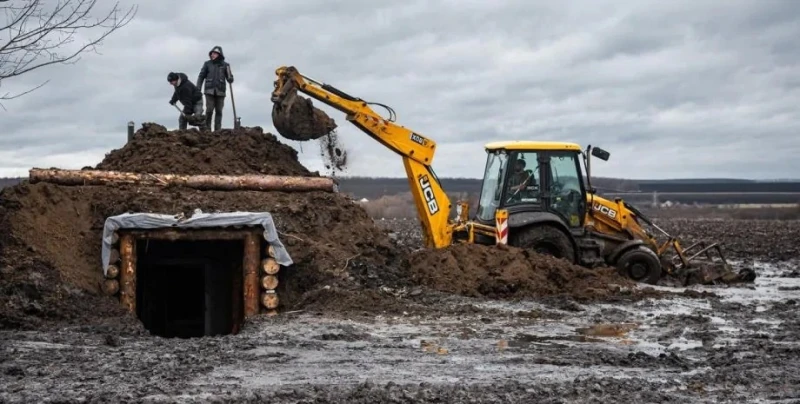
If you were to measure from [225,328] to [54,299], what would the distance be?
13.3 ft

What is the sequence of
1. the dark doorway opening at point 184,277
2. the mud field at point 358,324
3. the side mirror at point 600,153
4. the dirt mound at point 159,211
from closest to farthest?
the mud field at point 358,324, the dirt mound at point 159,211, the dark doorway opening at point 184,277, the side mirror at point 600,153

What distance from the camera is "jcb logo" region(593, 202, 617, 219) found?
19.2m

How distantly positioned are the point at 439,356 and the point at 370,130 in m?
7.92

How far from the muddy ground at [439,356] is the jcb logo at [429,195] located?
2.87 meters

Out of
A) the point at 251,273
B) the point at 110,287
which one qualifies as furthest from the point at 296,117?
the point at 110,287

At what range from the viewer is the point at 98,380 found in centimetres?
916

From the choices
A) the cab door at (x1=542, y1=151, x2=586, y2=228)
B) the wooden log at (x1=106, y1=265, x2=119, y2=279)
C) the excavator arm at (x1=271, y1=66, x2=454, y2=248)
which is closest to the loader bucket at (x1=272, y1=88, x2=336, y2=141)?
the excavator arm at (x1=271, y1=66, x2=454, y2=248)

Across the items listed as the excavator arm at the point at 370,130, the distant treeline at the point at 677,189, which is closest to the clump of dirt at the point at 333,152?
the excavator arm at the point at 370,130

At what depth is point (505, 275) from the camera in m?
16.5

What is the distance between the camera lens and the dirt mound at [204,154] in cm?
1677

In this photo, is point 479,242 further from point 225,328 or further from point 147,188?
point 147,188

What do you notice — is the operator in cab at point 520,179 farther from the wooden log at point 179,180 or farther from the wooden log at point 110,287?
the wooden log at point 110,287

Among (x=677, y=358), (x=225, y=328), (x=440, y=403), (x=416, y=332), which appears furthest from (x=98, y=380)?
(x=225, y=328)

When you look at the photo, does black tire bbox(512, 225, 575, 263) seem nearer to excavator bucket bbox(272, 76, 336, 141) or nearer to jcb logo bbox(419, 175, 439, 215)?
jcb logo bbox(419, 175, 439, 215)
